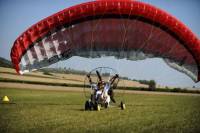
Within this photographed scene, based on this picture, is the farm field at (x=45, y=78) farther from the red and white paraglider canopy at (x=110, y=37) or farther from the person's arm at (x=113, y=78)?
the person's arm at (x=113, y=78)

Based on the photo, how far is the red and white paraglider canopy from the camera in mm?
11031

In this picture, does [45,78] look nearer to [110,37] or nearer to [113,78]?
[110,37]

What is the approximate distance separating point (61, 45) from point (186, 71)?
350 centimetres

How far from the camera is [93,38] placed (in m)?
12.4

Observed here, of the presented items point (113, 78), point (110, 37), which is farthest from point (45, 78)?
point (113, 78)

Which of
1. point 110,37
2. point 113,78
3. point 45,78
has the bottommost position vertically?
point 113,78

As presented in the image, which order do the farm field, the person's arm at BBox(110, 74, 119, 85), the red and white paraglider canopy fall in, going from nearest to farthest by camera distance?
the red and white paraglider canopy → the person's arm at BBox(110, 74, 119, 85) → the farm field

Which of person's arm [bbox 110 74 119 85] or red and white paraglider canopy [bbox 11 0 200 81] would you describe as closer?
red and white paraglider canopy [bbox 11 0 200 81]

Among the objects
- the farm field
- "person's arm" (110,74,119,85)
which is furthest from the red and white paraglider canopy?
the farm field

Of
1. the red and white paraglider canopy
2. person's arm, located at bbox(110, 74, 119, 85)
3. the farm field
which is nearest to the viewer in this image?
the red and white paraglider canopy

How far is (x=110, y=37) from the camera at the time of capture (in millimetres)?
12461

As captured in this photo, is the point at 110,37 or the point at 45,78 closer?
the point at 110,37

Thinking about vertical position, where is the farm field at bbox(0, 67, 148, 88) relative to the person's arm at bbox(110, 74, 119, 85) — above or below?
above

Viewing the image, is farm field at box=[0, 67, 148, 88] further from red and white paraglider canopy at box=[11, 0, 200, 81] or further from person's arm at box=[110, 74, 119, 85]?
person's arm at box=[110, 74, 119, 85]
